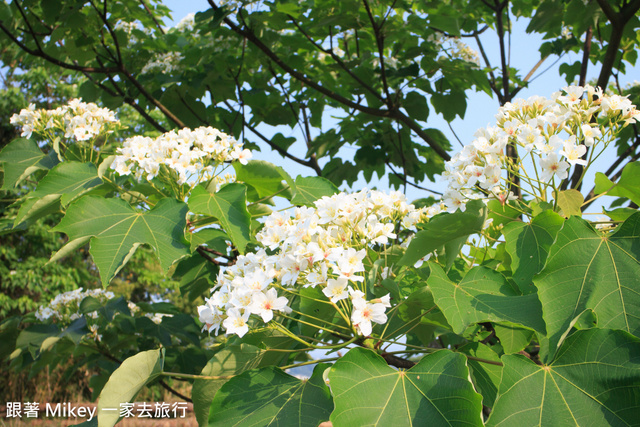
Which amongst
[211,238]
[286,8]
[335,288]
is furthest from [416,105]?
[335,288]

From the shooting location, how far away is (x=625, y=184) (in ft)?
4.64

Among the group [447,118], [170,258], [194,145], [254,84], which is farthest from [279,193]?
[254,84]

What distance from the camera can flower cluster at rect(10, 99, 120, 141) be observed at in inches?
→ 86.7

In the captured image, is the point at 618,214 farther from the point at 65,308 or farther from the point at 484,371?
the point at 65,308

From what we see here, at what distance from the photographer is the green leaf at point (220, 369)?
1267mm

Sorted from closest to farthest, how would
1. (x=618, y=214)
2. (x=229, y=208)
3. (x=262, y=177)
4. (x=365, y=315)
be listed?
(x=365, y=315)
(x=618, y=214)
(x=229, y=208)
(x=262, y=177)

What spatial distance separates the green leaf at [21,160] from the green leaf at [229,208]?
0.97 metres

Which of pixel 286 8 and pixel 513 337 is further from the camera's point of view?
pixel 286 8

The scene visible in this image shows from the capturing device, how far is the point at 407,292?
1447 mm

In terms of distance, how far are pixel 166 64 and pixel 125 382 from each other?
3.15m

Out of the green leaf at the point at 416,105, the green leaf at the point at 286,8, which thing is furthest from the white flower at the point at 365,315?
the green leaf at the point at 286,8

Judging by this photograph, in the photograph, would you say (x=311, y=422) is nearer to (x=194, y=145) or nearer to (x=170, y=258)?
(x=170, y=258)

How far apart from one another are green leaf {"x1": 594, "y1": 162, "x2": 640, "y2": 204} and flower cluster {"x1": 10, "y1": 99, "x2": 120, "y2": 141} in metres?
2.08

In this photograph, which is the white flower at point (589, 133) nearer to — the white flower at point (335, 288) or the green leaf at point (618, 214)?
the green leaf at point (618, 214)
